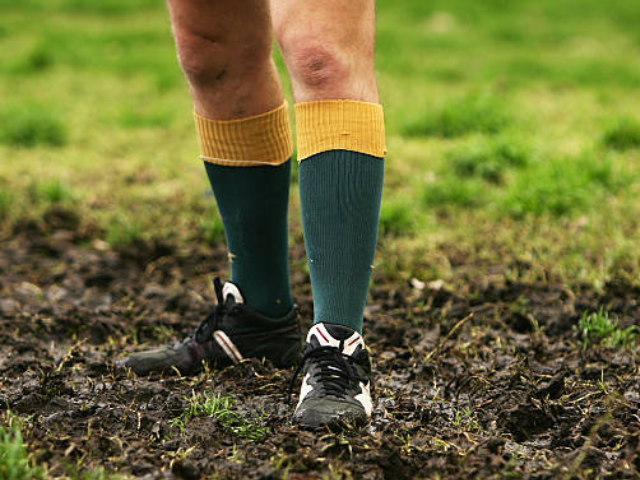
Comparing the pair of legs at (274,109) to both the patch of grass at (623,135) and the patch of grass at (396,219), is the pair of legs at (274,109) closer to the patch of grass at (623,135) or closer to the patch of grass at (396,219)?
the patch of grass at (396,219)

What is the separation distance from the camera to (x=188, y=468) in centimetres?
157

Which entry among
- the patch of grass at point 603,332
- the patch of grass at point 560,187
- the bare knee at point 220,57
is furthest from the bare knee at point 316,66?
the patch of grass at point 560,187

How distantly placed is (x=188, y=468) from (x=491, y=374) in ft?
3.19

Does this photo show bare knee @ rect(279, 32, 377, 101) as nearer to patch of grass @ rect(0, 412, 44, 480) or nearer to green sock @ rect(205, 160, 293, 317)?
green sock @ rect(205, 160, 293, 317)

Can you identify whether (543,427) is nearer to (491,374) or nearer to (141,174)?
(491,374)

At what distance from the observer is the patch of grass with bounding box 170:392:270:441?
69.9 inches

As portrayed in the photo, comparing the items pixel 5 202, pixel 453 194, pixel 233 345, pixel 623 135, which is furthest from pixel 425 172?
pixel 233 345

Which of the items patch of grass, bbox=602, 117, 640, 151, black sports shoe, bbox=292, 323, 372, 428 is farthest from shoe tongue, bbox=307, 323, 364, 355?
patch of grass, bbox=602, 117, 640, 151

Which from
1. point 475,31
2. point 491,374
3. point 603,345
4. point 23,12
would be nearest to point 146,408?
point 491,374

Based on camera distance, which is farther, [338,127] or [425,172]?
[425,172]

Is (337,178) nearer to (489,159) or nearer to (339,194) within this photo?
(339,194)

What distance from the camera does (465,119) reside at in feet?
17.7

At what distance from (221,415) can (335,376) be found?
0.98ft

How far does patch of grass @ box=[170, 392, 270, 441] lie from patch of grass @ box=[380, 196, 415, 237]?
1.86 m
